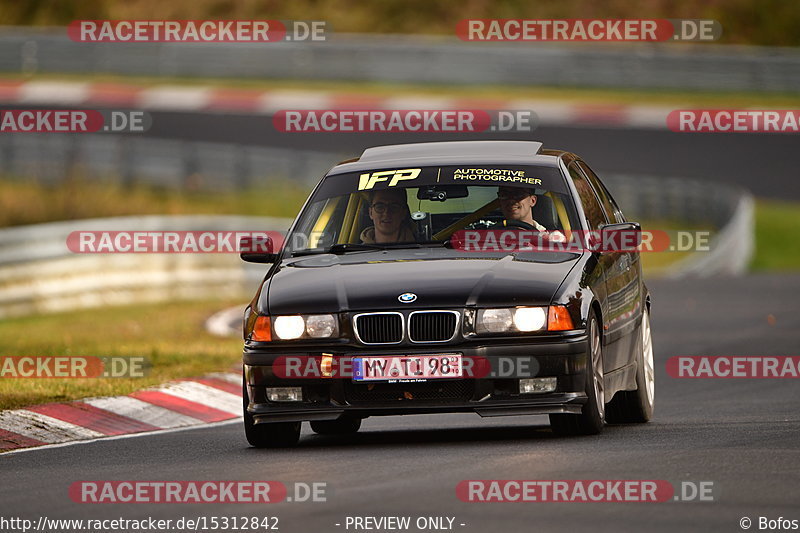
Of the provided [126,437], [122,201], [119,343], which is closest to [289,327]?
[126,437]

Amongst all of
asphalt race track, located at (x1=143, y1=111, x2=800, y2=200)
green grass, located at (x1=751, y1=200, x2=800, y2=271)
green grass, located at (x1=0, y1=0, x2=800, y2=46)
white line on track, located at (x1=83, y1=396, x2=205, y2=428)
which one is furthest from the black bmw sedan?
green grass, located at (x1=0, y1=0, x2=800, y2=46)

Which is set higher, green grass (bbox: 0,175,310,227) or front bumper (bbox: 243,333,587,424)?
green grass (bbox: 0,175,310,227)

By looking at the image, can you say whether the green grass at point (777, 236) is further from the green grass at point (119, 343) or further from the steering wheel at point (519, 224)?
the steering wheel at point (519, 224)

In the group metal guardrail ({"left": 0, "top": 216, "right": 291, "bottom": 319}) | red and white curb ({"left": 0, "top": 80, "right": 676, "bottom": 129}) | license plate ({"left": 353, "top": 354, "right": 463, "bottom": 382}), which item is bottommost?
license plate ({"left": 353, "top": 354, "right": 463, "bottom": 382})

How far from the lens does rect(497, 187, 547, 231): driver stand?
1035cm

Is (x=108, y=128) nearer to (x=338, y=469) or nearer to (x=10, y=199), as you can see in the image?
(x=10, y=199)

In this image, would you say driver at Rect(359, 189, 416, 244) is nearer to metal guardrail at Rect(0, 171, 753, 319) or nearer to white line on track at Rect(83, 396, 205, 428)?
white line on track at Rect(83, 396, 205, 428)

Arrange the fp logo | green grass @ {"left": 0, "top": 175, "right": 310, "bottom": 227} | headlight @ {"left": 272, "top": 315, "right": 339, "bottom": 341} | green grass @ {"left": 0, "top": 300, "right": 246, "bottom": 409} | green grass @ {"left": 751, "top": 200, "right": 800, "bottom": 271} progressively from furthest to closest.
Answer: green grass @ {"left": 751, "top": 200, "right": 800, "bottom": 271} → green grass @ {"left": 0, "top": 175, "right": 310, "bottom": 227} → green grass @ {"left": 0, "top": 300, "right": 246, "bottom": 409} → the fp logo → headlight @ {"left": 272, "top": 315, "right": 339, "bottom": 341}

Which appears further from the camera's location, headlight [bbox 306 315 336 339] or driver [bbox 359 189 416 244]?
driver [bbox 359 189 416 244]

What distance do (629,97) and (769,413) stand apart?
94.8 ft

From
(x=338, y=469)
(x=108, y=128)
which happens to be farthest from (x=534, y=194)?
(x=108, y=128)

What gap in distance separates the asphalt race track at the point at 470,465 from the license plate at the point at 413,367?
0.40 meters

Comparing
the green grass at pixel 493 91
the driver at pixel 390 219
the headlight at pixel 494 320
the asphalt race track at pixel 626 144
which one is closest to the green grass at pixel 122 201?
the asphalt race track at pixel 626 144

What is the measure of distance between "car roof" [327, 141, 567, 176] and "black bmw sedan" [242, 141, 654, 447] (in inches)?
1.0
